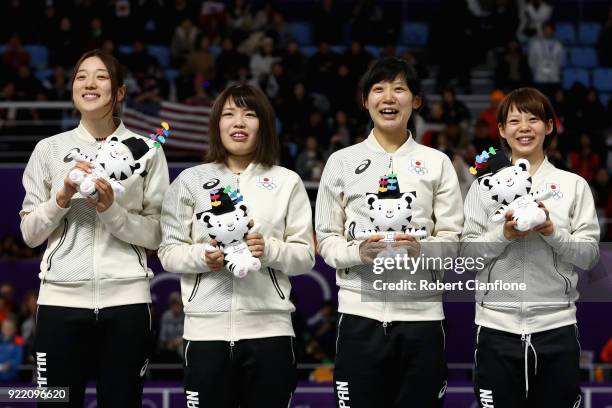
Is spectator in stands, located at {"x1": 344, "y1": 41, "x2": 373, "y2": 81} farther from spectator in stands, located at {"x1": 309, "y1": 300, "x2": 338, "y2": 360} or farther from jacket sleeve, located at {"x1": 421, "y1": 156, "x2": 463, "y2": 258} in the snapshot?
jacket sleeve, located at {"x1": 421, "y1": 156, "x2": 463, "y2": 258}

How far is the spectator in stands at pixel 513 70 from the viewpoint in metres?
13.8

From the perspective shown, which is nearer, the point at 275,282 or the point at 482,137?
the point at 275,282

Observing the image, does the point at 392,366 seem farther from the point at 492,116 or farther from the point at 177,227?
the point at 492,116

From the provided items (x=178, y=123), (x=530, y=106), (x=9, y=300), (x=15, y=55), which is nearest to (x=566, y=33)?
(x=178, y=123)

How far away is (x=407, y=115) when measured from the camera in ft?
17.2

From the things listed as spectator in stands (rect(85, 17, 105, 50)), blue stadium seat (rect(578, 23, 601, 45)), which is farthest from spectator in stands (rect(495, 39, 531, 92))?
spectator in stands (rect(85, 17, 105, 50))

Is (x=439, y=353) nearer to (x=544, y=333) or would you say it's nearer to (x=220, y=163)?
(x=544, y=333)

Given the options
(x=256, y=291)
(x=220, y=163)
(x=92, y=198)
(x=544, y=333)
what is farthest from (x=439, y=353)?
(x=92, y=198)

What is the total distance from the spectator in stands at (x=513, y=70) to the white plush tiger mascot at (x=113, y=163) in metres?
9.27

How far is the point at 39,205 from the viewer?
5121 millimetres

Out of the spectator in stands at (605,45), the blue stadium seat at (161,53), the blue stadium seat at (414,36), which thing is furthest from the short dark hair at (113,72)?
the spectator in stands at (605,45)

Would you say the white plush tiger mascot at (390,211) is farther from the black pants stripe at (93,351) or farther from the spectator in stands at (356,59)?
the spectator in stands at (356,59)

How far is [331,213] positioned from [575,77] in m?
9.88

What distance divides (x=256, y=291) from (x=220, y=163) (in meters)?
0.62
